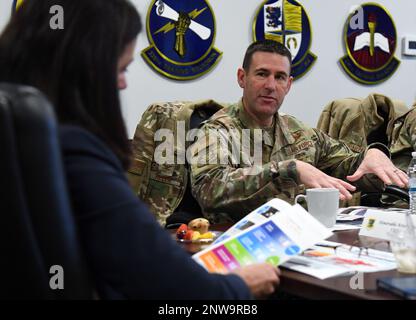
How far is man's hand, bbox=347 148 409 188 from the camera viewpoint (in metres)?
1.78

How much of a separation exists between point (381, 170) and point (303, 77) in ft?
6.33

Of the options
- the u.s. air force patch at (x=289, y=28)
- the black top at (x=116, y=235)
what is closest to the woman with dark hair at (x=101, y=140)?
the black top at (x=116, y=235)

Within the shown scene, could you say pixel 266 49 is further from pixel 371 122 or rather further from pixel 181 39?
pixel 181 39

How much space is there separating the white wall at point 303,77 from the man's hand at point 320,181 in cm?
150

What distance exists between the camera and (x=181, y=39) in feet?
10.6

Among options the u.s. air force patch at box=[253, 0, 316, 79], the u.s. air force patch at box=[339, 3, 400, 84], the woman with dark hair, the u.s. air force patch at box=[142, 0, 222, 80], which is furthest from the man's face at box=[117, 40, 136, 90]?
the u.s. air force patch at box=[339, 3, 400, 84]

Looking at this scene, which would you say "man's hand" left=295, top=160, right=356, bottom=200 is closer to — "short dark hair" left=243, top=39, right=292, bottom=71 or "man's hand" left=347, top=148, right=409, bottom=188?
"man's hand" left=347, top=148, right=409, bottom=188

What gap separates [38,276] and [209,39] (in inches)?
108

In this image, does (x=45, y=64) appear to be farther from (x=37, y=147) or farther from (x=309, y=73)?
(x=309, y=73)

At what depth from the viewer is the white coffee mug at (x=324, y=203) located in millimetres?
1489

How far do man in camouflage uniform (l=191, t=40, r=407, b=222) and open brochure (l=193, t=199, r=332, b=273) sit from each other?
423 millimetres

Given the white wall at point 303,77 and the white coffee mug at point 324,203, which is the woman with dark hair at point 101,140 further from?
the white wall at point 303,77
